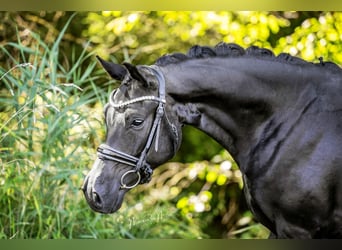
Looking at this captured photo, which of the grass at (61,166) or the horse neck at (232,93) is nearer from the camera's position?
the horse neck at (232,93)

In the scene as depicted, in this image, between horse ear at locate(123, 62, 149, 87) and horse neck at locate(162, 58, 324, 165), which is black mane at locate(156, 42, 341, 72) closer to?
horse neck at locate(162, 58, 324, 165)

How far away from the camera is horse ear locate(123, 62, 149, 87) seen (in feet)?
8.35

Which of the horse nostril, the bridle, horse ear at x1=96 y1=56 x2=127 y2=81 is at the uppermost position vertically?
horse ear at x1=96 y1=56 x2=127 y2=81

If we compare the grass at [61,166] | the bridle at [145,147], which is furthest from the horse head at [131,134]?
the grass at [61,166]

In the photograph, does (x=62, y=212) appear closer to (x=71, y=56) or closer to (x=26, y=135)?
(x=26, y=135)

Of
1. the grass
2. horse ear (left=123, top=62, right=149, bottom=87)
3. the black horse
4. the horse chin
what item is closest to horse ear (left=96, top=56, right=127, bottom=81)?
the black horse

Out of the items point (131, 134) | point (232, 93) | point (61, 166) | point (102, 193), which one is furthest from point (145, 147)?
point (61, 166)

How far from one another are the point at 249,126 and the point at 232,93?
0.50 feet

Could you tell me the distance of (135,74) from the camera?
259 centimetres

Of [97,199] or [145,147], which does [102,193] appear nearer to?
[97,199]

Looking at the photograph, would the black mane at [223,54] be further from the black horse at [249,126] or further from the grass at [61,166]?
the grass at [61,166]

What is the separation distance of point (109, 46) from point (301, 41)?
1107 millimetres

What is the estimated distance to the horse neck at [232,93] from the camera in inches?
105

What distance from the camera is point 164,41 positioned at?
3979 millimetres
